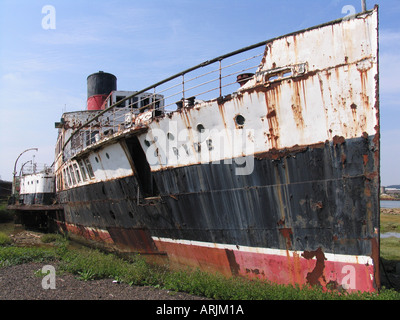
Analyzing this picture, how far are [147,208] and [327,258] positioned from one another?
14.6 feet

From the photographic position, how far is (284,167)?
5852 mm

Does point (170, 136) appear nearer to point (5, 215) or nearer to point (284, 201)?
point (284, 201)

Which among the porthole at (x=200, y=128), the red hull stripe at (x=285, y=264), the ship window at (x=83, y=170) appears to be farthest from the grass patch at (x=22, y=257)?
the porthole at (x=200, y=128)

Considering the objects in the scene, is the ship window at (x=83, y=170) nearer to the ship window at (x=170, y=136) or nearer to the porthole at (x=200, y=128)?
the ship window at (x=170, y=136)

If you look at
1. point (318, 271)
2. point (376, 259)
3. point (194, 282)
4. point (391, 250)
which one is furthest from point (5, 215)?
point (376, 259)

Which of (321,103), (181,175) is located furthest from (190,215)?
(321,103)

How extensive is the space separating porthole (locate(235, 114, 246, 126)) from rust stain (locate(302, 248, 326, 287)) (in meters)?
2.64

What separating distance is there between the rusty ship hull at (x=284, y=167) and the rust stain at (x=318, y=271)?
0.02m

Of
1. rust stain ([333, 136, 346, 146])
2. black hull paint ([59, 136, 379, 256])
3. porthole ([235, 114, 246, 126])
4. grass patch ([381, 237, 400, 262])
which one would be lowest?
grass patch ([381, 237, 400, 262])

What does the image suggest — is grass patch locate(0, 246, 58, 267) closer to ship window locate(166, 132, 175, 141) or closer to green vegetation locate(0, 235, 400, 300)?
green vegetation locate(0, 235, 400, 300)

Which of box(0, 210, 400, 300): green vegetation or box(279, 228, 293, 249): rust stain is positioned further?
box(279, 228, 293, 249): rust stain

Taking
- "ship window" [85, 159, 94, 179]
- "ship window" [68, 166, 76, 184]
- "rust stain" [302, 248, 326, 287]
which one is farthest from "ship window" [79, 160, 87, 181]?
"rust stain" [302, 248, 326, 287]

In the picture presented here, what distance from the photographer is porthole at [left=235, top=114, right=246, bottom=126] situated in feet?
20.8
